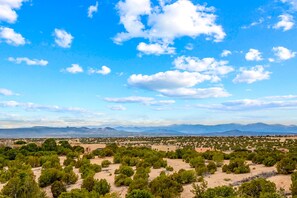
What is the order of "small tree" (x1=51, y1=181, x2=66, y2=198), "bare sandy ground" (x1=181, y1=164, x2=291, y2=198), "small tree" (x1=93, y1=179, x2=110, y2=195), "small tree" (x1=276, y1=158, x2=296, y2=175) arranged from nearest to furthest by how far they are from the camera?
"bare sandy ground" (x1=181, y1=164, x2=291, y2=198) < "small tree" (x1=93, y1=179, x2=110, y2=195) < "small tree" (x1=51, y1=181, x2=66, y2=198) < "small tree" (x1=276, y1=158, x2=296, y2=175)

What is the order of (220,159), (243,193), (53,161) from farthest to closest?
(53,161), (220,159), (243,193)

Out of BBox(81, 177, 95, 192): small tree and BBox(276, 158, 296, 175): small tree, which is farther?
BBox(276, 158, 296, 175): small tree

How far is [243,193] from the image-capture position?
2159cm

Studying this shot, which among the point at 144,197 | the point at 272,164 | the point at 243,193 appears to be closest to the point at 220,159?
the point at 272,164

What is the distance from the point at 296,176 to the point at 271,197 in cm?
531

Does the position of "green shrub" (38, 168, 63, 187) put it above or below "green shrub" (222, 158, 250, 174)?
below

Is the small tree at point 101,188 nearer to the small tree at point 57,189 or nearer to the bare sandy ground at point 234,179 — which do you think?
the small tree at point 57,189

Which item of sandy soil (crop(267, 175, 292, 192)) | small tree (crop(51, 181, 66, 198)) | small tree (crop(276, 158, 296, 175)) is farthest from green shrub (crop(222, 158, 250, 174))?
small tree (crop(51, 181, 66, 198))

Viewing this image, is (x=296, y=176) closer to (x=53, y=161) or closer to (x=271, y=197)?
(x=271, y=197)

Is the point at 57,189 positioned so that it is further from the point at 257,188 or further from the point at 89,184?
the point at 257,188

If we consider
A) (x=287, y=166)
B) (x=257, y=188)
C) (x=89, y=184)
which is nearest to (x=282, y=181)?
(x=287, y=166)

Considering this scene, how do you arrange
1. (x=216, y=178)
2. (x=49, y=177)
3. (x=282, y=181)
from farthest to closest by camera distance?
(x=49, y=177)
(x=216, y=178)
(x=282, y=181)

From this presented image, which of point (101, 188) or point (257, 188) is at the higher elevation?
point (257, 188)

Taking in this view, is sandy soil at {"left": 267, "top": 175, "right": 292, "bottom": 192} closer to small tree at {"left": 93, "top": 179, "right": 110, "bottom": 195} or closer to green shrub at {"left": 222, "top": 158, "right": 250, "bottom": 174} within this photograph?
green shrub at {"left": 222, "top": 158, "right": 250, "bottom": 174}
